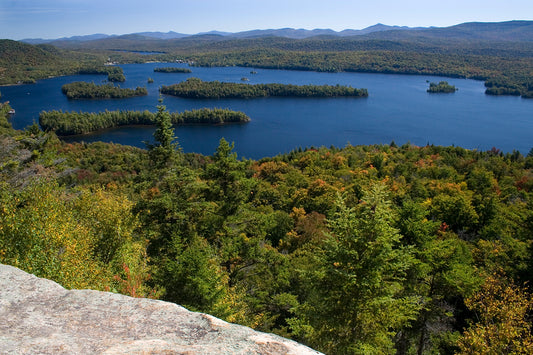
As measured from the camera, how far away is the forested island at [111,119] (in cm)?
9300

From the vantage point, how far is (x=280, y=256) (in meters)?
18.7

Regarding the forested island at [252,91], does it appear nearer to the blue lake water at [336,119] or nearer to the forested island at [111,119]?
the blue lake water at [336,119]

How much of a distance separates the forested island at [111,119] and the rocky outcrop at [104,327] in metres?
95.4

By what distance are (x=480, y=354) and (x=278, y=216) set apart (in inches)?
801

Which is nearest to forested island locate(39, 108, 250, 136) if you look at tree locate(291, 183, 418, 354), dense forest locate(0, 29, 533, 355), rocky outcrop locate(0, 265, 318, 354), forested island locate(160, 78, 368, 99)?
forested island locate(160, 78, 368, 99)

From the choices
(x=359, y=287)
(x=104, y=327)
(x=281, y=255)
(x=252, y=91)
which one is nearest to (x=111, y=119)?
(x=252, y=91)

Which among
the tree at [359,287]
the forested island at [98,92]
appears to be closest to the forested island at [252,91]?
the forested island at [98,92]

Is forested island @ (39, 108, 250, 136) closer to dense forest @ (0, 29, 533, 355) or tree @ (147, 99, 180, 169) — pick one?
dense forest @ (0, 29, 533, 355)

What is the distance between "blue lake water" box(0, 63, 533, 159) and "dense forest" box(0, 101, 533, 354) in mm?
62140

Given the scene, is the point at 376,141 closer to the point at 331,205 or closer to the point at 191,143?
the point at 191,143

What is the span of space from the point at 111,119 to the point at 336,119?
226 feet

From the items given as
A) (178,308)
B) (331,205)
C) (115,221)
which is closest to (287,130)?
(331,205)

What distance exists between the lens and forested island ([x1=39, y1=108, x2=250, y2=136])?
93000 mm

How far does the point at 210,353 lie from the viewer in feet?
14.6
